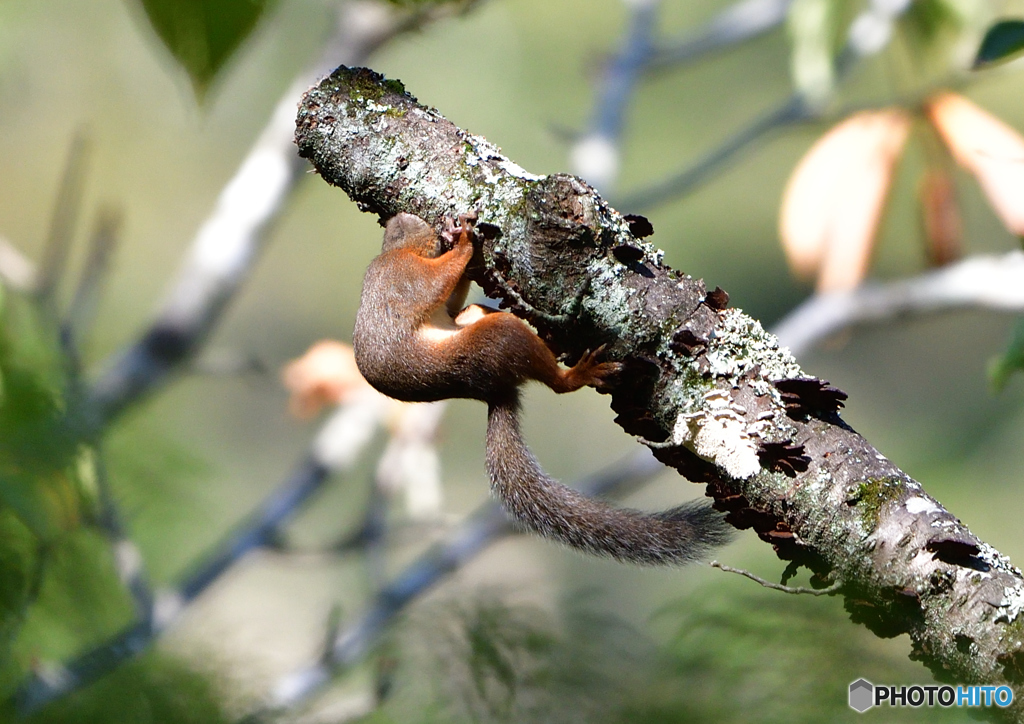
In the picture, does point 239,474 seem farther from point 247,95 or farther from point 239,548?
point 239,548

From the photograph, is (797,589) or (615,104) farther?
(615,104)

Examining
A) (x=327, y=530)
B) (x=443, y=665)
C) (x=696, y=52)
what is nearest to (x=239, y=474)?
(x=327, y=530)

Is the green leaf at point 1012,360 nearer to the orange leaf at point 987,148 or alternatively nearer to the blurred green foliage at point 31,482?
the orange leaf at point 987,148

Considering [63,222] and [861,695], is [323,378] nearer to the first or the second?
[63,222]

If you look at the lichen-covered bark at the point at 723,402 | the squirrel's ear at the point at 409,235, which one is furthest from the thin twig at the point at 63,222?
the lichen-covered bark at the point at 723,402

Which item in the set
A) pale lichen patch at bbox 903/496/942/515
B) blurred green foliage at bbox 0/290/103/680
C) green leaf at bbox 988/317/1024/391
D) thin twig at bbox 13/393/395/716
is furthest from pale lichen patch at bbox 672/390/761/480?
thin twig at bbox 13/393/395/716

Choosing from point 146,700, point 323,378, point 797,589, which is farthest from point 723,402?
point 323,378
